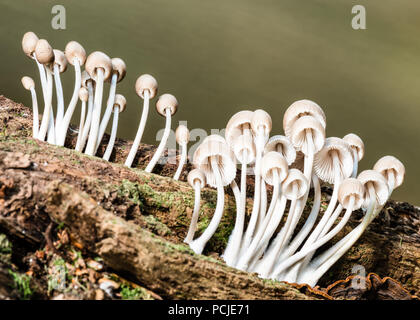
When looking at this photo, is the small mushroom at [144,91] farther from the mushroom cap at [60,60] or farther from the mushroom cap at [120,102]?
the mushroom cap at [60,60]

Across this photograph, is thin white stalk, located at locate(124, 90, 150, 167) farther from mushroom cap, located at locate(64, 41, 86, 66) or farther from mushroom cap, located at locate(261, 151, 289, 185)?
mushroom cap, located at locate(261, 151, 289, 185)

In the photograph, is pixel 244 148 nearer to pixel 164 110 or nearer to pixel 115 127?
pixel 164 110

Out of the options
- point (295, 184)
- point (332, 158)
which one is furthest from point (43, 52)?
point (332, 158)

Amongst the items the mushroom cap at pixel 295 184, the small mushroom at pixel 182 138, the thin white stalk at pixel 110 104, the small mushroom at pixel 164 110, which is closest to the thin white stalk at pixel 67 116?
the thin white stalk at pixel 110 104
